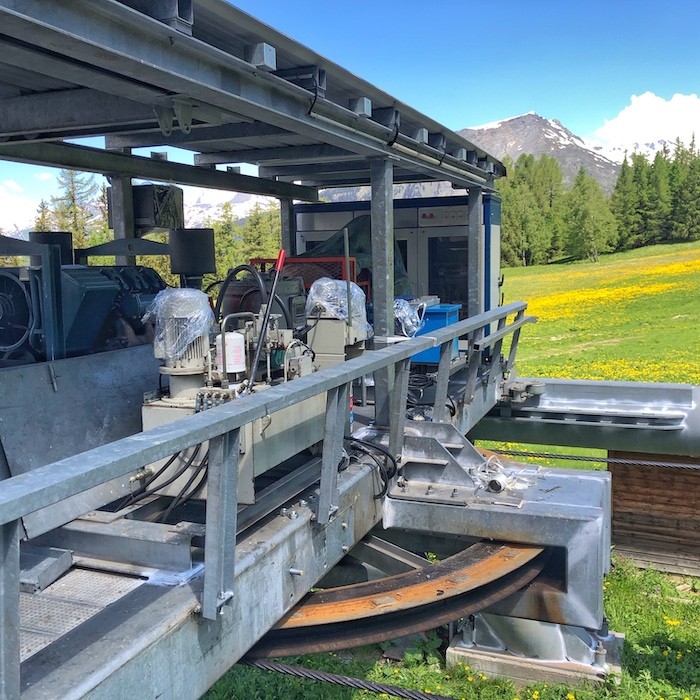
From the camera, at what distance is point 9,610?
1533 mm

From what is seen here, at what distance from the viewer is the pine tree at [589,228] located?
53.4m

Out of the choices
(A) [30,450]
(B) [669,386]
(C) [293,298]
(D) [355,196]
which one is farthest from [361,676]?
(D) [355,196]

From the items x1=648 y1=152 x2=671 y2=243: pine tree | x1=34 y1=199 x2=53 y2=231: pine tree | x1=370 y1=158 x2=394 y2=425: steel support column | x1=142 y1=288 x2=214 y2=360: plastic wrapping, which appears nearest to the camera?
x1=142 y1=288 x2=214 y2=360: plastic wrapping

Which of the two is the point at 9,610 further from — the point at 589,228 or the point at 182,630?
the point at 589,228

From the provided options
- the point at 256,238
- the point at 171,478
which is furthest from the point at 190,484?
the point at 256,238

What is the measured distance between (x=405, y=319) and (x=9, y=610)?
16.8 ft

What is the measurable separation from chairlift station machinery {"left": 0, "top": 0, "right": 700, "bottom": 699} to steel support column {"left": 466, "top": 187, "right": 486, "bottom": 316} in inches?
51.9

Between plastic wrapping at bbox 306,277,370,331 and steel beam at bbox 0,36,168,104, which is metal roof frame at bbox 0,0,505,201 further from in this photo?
plastic wrapping at bbox 306,277,370,331

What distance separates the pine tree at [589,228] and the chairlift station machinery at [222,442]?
5025 centimetres

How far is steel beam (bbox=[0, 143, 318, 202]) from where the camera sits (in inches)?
210

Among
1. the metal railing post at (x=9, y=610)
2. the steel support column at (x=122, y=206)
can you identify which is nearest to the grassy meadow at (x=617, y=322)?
the steel support column at (x=122, y=206)

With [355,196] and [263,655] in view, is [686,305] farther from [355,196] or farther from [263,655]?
[263,655]

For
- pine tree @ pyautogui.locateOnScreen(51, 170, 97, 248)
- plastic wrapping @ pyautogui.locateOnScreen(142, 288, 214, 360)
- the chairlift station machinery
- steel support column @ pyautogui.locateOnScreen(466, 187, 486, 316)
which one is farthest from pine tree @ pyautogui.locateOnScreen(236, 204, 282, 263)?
plastic wrapping @ pyautogui.locateOnScreen(142, 288, 214, 360)

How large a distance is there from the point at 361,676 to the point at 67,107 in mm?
4189
